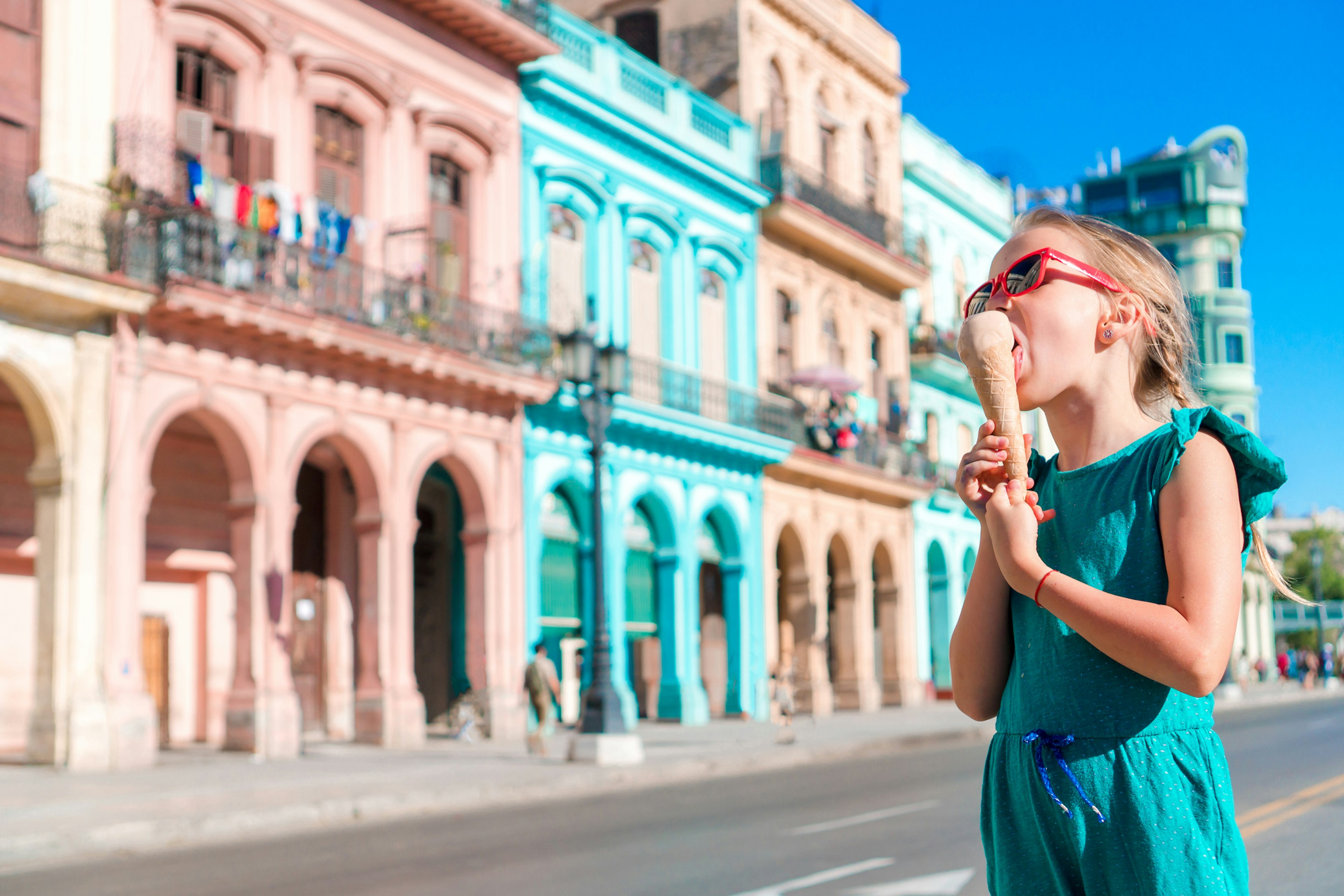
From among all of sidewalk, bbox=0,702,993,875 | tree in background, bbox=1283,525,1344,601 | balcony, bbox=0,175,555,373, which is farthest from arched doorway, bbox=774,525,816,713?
tree in background, bbox=1283,525,1344,601

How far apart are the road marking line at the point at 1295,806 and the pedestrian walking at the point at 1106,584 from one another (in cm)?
745

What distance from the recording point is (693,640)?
2809 cm

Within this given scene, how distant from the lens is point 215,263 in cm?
1828

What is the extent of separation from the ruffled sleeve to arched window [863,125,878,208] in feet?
115

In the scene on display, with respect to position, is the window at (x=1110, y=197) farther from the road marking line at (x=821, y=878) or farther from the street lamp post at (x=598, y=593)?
the road marking line at (x=821, y=878)

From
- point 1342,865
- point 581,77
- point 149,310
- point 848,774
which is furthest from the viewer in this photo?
point 581,77

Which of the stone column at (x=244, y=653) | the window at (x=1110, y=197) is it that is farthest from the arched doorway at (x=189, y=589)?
the window at (x=1110, y=197)

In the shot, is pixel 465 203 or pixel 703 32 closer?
pixel 465 203

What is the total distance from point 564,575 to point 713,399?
5.24 metres

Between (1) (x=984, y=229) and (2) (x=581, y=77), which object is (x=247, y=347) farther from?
(1) (x=984, y=229)

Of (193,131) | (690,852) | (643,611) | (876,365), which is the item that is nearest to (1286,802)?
(690,852)

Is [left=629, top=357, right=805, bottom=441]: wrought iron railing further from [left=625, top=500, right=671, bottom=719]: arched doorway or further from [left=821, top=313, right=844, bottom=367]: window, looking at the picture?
[left=821, top=313, right=844, bottom=367]: window

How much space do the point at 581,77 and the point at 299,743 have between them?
13059 mm

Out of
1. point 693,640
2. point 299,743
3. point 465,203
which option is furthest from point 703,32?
point 299,743
